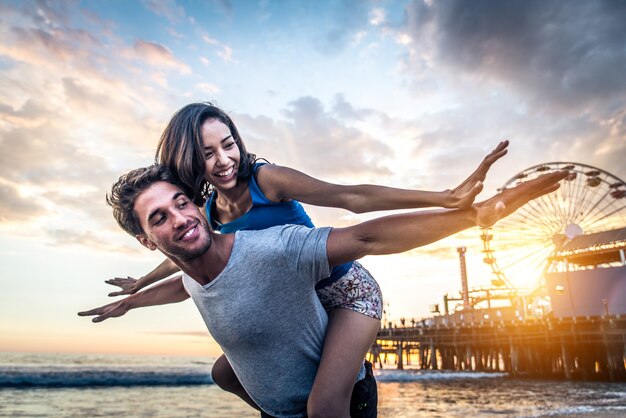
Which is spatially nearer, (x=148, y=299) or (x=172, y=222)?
(x=172, y=222)

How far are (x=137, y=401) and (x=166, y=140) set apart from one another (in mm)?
20238

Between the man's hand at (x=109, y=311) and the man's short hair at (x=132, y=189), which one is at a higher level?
the man's short hair at (x=132, y=189)

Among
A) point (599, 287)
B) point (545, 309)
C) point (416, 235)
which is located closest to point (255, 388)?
point (416, 235)

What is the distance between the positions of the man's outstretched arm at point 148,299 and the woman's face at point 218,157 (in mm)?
723

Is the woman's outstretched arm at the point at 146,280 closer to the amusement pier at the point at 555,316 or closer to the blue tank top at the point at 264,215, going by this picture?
the blue tank top at the point at 264,215

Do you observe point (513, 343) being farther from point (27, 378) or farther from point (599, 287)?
point (27, 378)

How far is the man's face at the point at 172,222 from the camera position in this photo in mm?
2412

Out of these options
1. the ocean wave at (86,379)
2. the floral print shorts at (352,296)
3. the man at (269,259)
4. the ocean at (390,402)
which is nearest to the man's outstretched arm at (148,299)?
the man at (269,259)

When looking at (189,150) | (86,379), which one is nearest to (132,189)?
(189,150)

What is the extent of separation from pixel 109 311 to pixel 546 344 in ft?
110

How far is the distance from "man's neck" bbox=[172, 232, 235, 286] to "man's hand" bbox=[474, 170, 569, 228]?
4.02ft

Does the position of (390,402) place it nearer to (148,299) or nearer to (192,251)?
(148,299)

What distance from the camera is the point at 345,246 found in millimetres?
2264

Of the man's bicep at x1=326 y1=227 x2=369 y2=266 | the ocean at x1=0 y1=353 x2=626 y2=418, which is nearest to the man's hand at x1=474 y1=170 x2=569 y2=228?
the man's bicep at x1=326 y1=227 x2=369 y2=266
